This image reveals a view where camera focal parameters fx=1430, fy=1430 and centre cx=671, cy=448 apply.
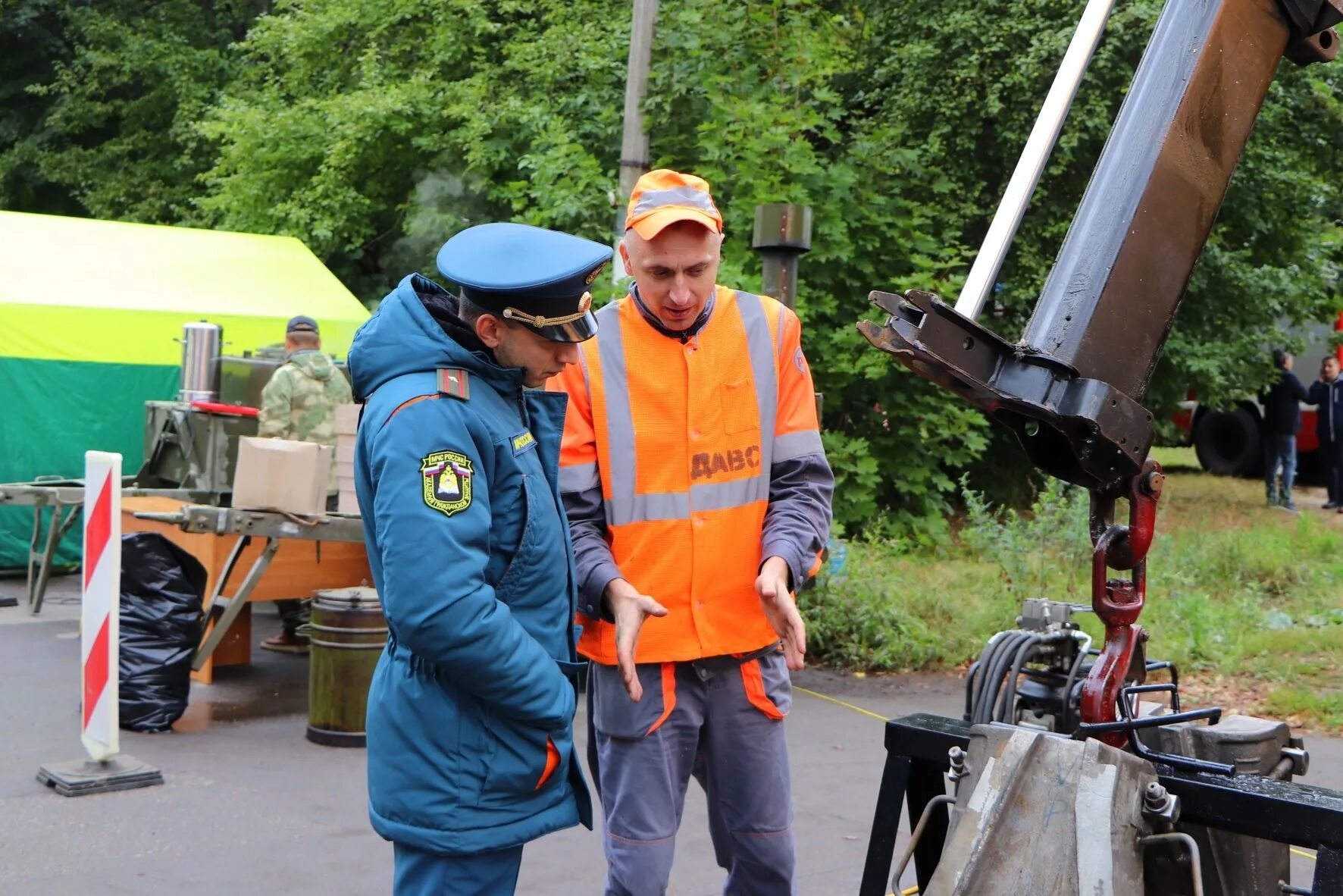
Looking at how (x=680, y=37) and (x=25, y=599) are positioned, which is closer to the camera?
(x=25, y=599)

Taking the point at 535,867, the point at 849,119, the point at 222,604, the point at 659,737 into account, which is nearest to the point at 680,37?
the point at 849,119

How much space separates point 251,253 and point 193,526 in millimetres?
8027

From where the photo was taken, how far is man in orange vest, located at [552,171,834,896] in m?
3.07

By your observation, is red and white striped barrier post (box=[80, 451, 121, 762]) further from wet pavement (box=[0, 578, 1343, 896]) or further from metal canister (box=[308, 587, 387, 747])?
metal canister (box=[308, 587, 387, 747])

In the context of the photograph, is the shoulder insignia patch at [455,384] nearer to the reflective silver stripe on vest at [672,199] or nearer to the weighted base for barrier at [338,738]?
the reflective silver stripe on vest at [672,199]

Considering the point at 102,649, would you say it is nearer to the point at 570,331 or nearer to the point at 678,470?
the point at 678,470

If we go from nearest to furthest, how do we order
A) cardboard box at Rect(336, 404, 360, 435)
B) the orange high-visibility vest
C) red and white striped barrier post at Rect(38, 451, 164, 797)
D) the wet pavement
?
the orange high-visibility vest → the wet pavement → red and white striped barrier post at Rect(38, 451, 164, 797) → cardboard box at Rect(336, 404, 360, 435)

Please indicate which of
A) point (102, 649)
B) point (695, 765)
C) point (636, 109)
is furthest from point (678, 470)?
point (636, 109)

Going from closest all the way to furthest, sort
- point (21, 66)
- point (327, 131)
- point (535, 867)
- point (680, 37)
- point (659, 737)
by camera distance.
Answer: point (659, 737)
point (535, 867)
point (680, 37)
point (327, 131)
point (21, 66)

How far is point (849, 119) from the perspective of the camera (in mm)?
13789

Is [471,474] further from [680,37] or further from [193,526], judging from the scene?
[680,37]

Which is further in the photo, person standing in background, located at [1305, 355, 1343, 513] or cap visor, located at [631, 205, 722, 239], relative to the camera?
person standing in background, located at [1305, 355, 1343, 513]

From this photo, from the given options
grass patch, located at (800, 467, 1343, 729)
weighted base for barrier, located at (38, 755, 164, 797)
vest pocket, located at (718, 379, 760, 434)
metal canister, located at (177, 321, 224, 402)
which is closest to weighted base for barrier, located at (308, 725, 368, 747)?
weighted base for barrier, located at (38, 755, 164, 797)

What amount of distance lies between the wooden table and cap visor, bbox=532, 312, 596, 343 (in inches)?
201
